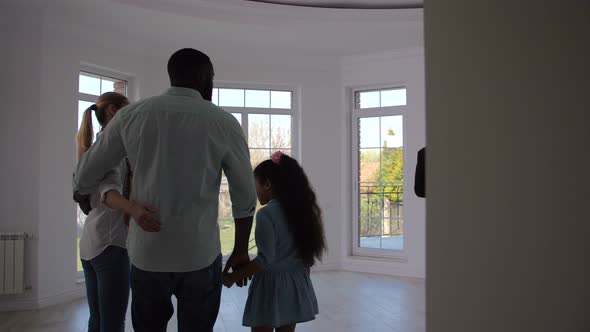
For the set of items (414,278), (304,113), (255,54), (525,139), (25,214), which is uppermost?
(255,54)

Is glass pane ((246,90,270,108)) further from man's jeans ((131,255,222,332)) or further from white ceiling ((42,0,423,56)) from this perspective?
man's jeans ((131,255,222,332))

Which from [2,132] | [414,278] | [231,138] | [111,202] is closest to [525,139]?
[231,138]

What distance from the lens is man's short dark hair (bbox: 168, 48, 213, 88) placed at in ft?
4.77

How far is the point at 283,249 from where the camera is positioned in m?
2.06

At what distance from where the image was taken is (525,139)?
0.81 m

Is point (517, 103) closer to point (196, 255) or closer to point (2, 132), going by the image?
point (196, 255)

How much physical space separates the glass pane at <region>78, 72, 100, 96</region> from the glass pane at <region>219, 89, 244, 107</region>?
64.1 inches

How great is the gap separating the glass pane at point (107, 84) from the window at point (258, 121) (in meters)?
1.34

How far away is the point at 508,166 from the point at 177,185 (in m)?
0.90

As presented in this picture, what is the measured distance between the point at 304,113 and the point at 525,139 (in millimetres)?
5549

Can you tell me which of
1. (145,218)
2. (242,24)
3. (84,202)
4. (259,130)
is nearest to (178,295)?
A: (145,218)

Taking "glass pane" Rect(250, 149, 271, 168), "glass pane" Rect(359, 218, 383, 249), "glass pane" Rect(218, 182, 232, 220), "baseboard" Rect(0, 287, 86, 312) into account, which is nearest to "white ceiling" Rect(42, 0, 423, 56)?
"glass pane" Rect(250, 149, 271, 168)

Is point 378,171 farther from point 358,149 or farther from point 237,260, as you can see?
point 237,260

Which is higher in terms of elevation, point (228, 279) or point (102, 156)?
point (102, 156)
